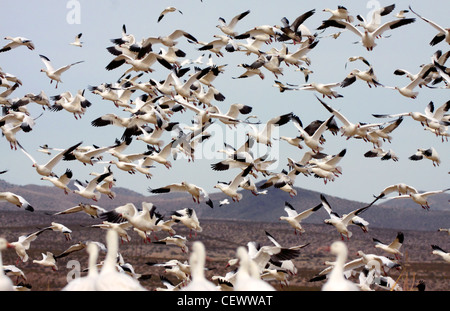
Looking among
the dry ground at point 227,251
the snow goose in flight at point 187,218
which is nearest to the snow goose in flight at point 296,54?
the snow goose in flight at point 187,218

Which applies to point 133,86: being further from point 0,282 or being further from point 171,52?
point 0,282

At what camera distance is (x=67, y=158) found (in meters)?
17.7

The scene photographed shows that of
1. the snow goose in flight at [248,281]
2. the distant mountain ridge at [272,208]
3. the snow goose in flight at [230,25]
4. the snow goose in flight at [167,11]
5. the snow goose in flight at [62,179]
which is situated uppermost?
the distant mountain ridge at [272,208]

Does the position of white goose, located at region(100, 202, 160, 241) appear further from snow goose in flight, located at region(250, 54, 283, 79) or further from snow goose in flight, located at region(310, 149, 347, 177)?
snow goose in flight, located at region(250, 54, 283, 79)

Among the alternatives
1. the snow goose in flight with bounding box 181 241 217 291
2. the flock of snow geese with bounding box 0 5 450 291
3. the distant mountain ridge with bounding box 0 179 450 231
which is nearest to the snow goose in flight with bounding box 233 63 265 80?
the flock of snow geese with bounding box 0 5 450 291

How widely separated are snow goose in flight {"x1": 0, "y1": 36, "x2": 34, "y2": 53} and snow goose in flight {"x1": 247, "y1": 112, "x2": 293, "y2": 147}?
331 inches

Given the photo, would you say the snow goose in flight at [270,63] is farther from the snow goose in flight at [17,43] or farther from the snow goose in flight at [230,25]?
the snow goose in flight at [17,43]

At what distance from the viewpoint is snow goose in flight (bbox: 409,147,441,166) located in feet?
61.1

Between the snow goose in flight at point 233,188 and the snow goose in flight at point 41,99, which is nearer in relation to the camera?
the snow goose in flight at point 233,188

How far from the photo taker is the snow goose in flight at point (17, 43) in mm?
20938

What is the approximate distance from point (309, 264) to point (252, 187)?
26.5m

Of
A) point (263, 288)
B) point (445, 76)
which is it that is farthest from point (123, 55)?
point (263, 288)

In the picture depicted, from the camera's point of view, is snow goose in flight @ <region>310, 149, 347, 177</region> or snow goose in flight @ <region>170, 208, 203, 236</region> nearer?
snow goose in flight @ <region>170, 208, 203, 236</region>

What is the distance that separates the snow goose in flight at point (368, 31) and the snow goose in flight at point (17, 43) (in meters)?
9.68
